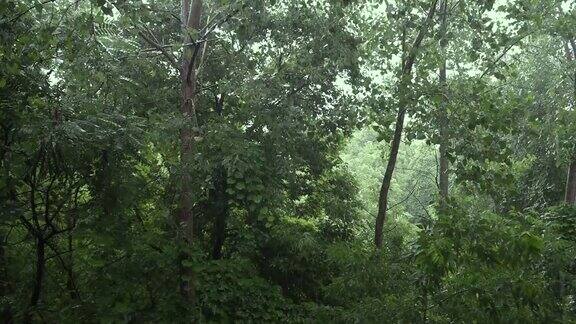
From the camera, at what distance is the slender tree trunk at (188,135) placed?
16.4 feet

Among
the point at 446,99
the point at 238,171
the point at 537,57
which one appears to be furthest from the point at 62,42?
the point at 537,57

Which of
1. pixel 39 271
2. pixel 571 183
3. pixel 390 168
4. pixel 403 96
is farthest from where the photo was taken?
pixel 571 183

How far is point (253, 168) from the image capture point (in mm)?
4656

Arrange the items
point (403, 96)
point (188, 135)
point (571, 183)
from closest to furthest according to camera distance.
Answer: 1. point (403, 96)
2. point (188, 135)
3. point (571, 183)

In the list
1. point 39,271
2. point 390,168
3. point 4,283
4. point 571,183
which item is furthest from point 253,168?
point 571,183

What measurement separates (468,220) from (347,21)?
435 cm

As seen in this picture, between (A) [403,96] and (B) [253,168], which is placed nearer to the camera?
(B) [253,168]

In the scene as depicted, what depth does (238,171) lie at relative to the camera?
15.3ft

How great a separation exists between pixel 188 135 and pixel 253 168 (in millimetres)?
1369

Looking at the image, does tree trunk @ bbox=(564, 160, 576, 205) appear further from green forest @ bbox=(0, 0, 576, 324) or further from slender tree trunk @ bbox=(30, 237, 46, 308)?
slender tree trunk @ bbox=(30, 237, 46, 308)

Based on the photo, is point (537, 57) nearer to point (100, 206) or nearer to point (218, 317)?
point (218, 317)

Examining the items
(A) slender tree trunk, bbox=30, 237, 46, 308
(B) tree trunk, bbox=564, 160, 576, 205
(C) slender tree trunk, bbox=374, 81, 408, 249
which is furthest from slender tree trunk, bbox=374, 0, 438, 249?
(B) tree trunk, bbox=564, 160, 576, 205

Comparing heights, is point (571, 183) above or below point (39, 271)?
above

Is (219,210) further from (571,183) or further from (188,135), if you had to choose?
(571,183)
